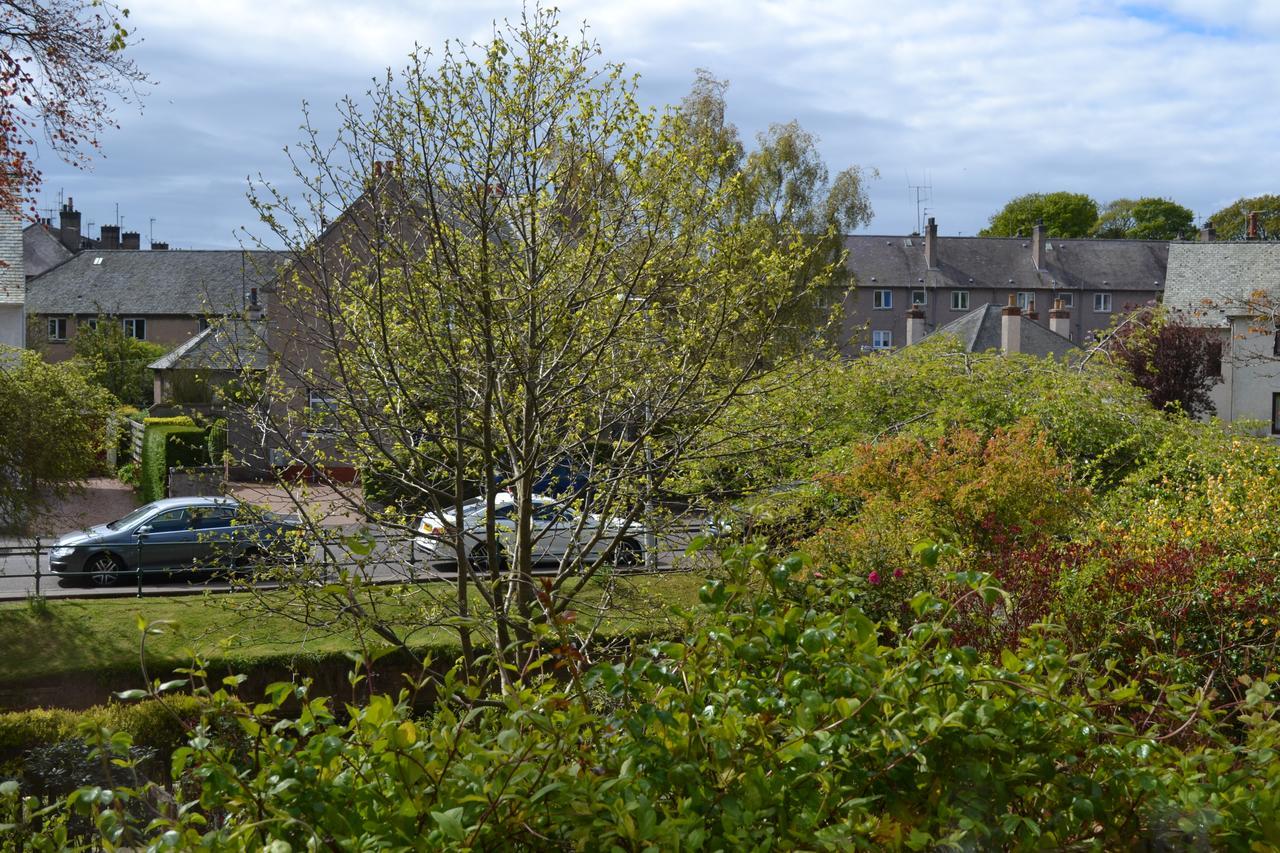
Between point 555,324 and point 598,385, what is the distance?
1.28 meters

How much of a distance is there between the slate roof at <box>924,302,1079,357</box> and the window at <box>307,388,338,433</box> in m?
32.6

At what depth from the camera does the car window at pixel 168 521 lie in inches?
813

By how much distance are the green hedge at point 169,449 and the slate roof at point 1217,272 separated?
3576 cm

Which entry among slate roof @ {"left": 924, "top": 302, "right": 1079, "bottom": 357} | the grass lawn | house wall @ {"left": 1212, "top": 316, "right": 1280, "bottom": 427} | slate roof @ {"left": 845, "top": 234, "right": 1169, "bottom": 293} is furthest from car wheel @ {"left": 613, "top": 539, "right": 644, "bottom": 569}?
slate roof @ {"left": 845, "top": 234, "right": 1169, "bottom": 293}

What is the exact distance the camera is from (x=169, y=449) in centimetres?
3044

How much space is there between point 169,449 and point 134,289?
104ft

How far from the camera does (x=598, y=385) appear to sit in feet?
30.5

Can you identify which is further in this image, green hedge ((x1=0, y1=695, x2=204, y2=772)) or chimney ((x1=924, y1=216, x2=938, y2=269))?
chimney ((x1=924, y1=216, x2=938, y2=269))

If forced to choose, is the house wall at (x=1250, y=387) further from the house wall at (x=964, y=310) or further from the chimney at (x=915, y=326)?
the house wall at (x=964, y=310)

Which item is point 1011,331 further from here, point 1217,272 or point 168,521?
point 168,521

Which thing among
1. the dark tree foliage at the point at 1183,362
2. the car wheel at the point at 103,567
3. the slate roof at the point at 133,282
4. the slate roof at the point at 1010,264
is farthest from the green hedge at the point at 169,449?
the slate roof at the point at 1010,264

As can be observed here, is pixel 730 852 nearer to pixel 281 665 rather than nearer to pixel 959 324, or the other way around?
pixel 281 665

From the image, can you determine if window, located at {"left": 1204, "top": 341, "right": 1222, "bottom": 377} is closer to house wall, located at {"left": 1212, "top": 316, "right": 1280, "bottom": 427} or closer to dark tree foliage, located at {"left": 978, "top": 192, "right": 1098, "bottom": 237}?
house wall, located at {"left": 1212, "top": 316, "right": 1280, "bottom": 427}

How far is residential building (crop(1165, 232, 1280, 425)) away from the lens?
43.7 m
